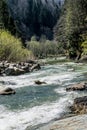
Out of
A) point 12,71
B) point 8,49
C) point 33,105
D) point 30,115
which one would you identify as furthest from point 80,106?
point 8,49

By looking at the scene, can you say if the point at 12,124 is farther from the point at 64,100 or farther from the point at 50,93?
the point at 50,93

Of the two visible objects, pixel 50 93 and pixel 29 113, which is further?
pixel 50 93

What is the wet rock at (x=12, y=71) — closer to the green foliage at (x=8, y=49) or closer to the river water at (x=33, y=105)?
the river water at (x=33, y=105)

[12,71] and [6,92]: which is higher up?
[6,92]

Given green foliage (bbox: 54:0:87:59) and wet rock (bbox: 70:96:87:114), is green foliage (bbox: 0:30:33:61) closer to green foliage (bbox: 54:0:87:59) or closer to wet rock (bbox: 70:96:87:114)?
green foliage (bbox: 54:0:87:59)

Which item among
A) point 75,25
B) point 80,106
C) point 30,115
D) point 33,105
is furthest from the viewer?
point 75,25

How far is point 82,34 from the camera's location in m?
75.7

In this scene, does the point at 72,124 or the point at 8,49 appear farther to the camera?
the point at 8,49

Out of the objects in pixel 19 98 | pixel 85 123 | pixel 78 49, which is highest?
pixel 85 123

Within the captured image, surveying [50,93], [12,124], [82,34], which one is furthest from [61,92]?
[82,34]

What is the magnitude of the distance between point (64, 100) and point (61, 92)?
12.1ft

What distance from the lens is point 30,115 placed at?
20094 millimetres

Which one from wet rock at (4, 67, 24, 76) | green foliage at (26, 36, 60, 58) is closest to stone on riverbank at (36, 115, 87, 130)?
wet rock at (4, 67, 24, 76)

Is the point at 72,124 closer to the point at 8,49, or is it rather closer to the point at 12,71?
the point at 12,71
